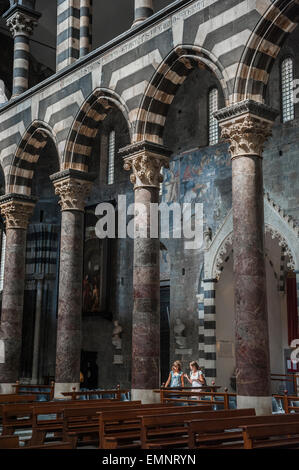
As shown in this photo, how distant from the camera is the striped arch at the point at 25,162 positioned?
53.2ft

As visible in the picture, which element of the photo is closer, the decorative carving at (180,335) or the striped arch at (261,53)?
the striped arch at (261,53)

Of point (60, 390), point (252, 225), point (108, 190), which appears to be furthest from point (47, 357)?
point (252, 225)

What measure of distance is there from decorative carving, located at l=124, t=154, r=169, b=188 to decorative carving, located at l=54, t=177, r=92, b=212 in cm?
234

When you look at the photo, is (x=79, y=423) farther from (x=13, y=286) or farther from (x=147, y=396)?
Answer: (x=13, y=286)

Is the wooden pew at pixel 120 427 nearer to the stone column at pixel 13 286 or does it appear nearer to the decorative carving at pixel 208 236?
the stone column at pixel 13 286

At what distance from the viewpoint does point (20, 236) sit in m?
16.3

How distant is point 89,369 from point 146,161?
37.2 ft

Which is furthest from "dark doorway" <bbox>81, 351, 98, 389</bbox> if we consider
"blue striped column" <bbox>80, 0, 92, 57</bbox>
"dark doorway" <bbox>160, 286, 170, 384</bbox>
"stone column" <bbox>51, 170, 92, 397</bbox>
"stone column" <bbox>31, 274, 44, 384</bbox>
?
"blue striped column" <bbox>80, 0, 92, 57</bbox>

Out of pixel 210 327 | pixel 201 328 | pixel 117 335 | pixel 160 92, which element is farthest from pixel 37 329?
pixel 160 92

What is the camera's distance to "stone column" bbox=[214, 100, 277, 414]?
9086 millimetres

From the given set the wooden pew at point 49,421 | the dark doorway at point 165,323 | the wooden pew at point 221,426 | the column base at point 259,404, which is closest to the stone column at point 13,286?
the dark doorway at point 165,323

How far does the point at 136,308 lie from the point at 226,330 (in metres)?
6.51

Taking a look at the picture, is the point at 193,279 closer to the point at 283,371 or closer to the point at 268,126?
the point at 283,371
